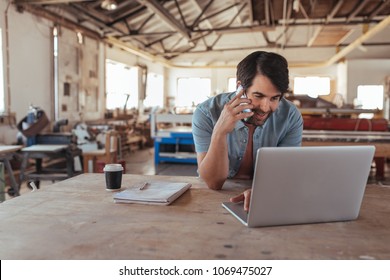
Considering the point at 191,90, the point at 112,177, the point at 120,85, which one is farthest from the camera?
the point at 191,90

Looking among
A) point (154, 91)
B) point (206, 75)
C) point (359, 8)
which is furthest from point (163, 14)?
point (206, 75)

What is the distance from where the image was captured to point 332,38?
8.60 meters

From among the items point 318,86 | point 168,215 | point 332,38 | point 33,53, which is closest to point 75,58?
point 33,53

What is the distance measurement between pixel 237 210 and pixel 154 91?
11913mm

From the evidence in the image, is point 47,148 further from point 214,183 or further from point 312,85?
point 312,85

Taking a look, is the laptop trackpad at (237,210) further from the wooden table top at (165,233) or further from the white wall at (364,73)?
the white wall at (364,73)

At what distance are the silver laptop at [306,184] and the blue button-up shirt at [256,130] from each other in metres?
0.70

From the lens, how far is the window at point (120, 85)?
30.4 feet

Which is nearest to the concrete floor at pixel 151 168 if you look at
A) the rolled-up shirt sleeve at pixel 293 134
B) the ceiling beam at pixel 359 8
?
the rolled-up shirt sleeve at pixel 293 134

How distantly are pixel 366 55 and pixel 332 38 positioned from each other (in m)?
3.65

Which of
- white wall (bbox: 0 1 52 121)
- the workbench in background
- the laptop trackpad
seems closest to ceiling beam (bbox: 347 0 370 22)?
the workbench in background

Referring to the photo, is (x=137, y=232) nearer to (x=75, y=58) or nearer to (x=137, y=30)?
Result: (x=75, y=58)

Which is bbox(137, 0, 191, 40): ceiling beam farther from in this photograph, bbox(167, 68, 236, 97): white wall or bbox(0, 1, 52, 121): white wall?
bbox(167, 68, 236, 97): white wall

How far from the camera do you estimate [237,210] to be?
45.6 inches
